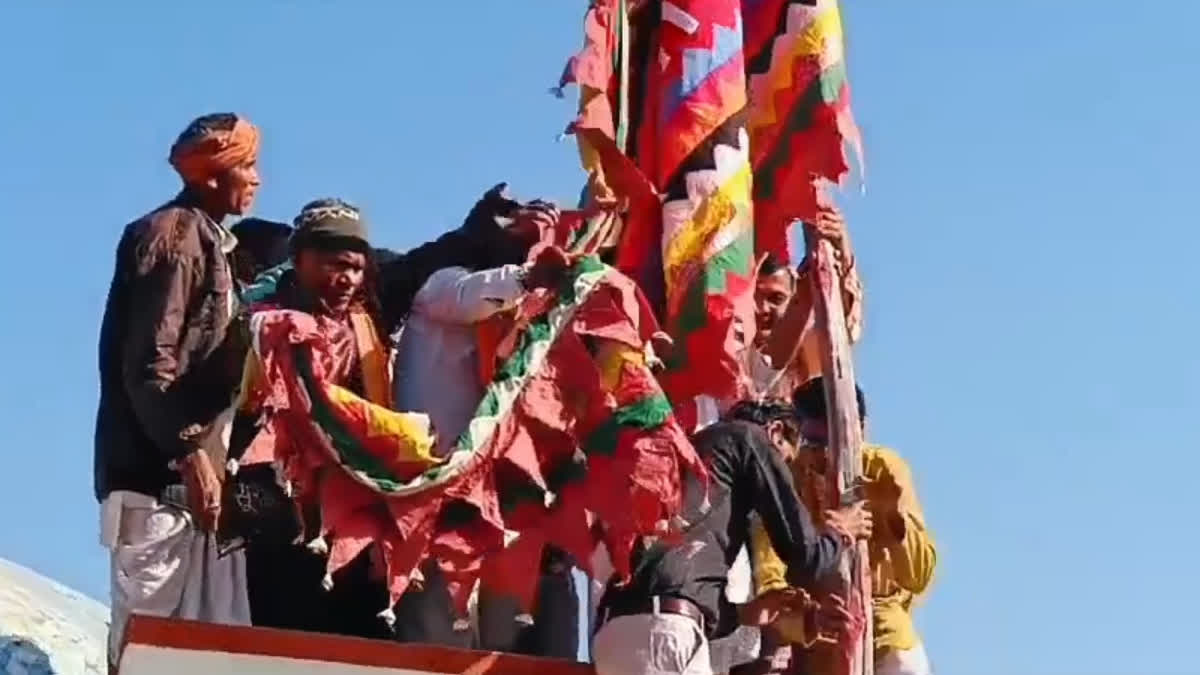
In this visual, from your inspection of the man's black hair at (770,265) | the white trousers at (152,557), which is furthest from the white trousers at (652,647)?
the man's black hair at (770,265)

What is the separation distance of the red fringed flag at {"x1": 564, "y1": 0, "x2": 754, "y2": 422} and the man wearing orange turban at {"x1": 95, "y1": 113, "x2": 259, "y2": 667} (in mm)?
1974

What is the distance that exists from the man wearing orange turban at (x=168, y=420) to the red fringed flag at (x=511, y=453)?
13.9 inches

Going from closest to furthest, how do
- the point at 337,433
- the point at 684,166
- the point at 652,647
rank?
1. the point at 652,647
2. the point at 337,433
3. the point at 684,166

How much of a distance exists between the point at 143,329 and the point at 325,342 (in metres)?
0.57

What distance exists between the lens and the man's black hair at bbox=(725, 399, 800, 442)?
25.6 feet

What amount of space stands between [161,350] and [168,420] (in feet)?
0.69

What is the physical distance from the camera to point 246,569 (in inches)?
293

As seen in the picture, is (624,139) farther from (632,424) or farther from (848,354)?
(632,424)

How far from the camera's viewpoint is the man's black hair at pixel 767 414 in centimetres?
780

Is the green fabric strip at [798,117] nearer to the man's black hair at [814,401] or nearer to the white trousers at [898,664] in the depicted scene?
the man's black hair at [814,401]

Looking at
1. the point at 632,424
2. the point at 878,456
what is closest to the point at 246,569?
the point at 632,424

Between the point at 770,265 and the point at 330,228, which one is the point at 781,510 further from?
the point at 770,265

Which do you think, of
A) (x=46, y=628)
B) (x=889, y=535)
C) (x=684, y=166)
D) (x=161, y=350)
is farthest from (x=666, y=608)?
(x=46, y=628)

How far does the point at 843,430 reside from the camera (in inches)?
329
